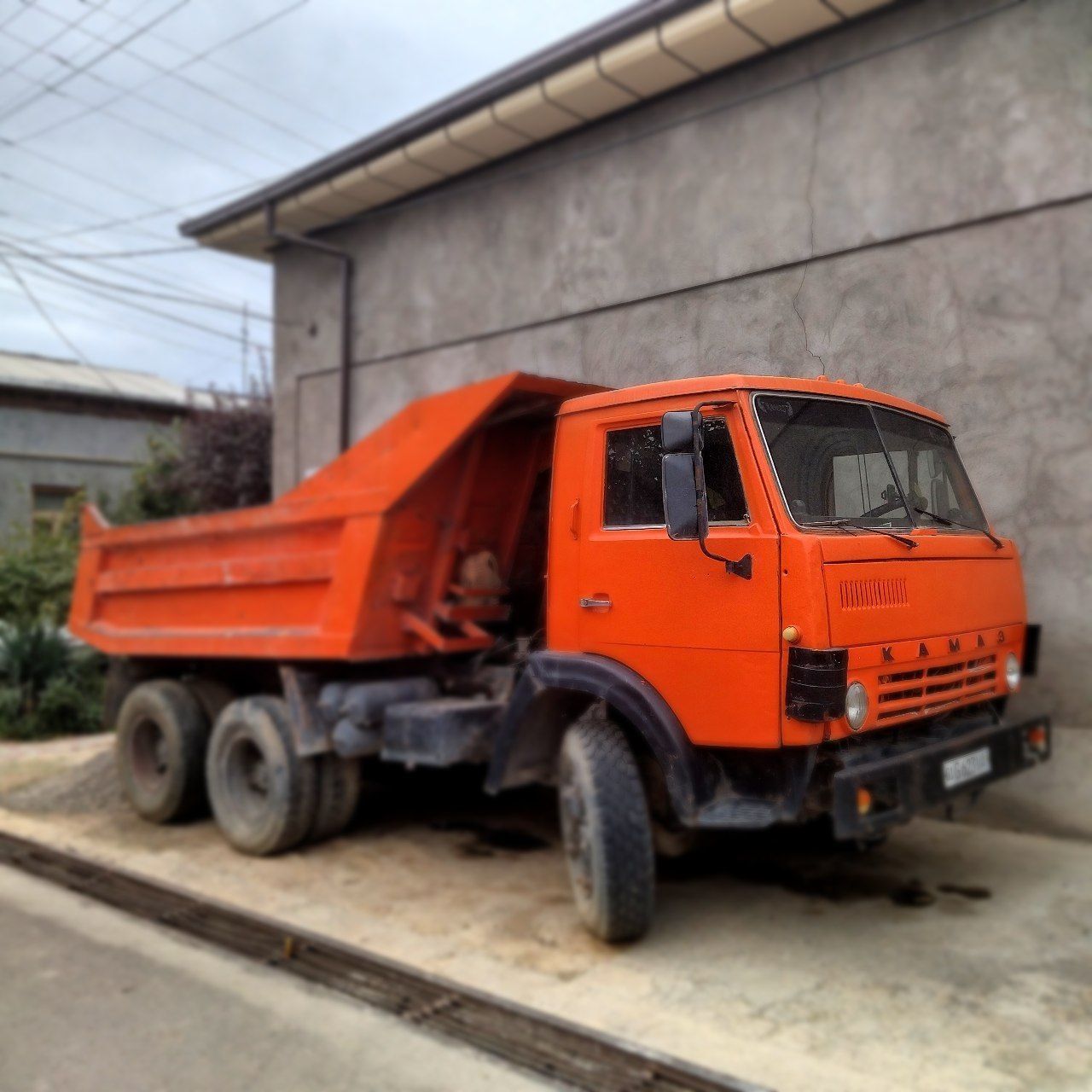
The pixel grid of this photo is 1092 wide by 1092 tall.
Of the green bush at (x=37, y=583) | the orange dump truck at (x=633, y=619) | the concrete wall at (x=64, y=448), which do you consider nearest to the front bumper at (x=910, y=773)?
the orange dump truck at (x=633, y=619)

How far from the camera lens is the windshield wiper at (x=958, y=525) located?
4230 millimetres

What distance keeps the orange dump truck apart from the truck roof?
1 cm

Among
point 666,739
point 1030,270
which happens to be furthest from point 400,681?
point 1030,270

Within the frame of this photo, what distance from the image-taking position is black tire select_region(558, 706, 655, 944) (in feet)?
13.9

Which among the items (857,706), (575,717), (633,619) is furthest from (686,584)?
(575,717)

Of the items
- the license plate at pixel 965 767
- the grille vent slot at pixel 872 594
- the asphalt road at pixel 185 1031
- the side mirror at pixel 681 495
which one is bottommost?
the asphalt road at pixel 185 1031

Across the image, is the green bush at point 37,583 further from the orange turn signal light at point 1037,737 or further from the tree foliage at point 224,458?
the orange turn signal light at point 1037,737

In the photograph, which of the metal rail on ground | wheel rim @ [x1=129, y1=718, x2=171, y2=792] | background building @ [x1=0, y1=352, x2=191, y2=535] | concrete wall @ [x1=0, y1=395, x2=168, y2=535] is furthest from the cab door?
concrete wall @ [x1=0, y1=395, x2=168, y2=535]

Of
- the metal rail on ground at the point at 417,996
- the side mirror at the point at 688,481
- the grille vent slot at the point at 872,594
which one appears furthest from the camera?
the side mirror at the point at 688,481

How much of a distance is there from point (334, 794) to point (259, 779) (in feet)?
1.73

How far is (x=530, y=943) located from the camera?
14.9 ft

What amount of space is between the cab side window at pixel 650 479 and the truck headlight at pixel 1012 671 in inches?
64.2

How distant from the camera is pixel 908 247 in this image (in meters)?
4.45

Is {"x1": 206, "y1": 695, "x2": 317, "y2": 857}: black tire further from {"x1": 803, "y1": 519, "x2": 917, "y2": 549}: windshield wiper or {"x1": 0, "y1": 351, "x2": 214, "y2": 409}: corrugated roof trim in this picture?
{"x1": 0, "y1": 351, "x2": 214, "y2": 409}: corrugated roof trim
